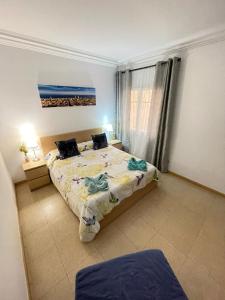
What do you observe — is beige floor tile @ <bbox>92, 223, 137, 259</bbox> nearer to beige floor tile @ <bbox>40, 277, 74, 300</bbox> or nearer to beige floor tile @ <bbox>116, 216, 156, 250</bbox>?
beige floor tile @ <bbox>116, 216, 156, 250</bbox>

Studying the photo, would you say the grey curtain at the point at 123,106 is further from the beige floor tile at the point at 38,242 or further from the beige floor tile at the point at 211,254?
the beige floor tile at the point at 38,242

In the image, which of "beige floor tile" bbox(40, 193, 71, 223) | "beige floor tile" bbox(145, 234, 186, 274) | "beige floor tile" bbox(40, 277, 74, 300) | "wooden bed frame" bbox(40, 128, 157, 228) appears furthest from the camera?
"beige floor tile" bbox(40, 193, 71, 223)

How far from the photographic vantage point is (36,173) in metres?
2.56

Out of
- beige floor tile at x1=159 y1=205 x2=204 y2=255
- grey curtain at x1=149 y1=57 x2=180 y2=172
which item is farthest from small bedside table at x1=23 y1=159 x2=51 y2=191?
grey curtain at x1=149 y1=57 x2=180 y2=172

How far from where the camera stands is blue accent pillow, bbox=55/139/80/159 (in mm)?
2756

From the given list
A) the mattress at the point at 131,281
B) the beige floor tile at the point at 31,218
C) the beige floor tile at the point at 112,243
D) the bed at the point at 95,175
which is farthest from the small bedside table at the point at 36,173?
the mattress at the point at 131,281

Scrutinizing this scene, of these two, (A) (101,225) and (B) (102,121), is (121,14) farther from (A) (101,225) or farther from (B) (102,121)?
(A) (101,225)

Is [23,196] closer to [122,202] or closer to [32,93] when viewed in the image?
[122,202]

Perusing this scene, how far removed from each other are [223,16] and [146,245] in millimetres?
3017

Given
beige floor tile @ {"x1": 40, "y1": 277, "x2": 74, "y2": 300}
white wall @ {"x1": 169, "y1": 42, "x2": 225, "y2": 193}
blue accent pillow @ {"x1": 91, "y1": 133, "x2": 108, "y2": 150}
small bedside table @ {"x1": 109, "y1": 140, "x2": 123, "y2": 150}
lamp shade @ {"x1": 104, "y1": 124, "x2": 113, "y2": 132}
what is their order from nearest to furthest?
beige floor tile @ {"x1": 40, "y1": 277, "x2": 74, "y2": 300} → white wall @ {"x1": 169, "y1": 42, "x2": 225, "y2": 193} → blue accent pillow @ {"x1": 91, "y1": 133, "x2": 108, "y2": 150} → small bedside table @ {"x1": 109, "y1": 140, "x2": 123, "y2": 150} → lamp shade @ {"x1": 104, "y1": 124, "x2": 113, "y2": 132}

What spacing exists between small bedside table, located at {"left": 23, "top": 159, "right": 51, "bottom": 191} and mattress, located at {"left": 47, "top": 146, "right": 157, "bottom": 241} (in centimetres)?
15

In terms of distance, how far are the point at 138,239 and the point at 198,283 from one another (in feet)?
2.17

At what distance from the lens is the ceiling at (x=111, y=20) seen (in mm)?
1481

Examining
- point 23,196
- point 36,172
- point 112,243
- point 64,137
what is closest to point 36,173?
point 36,172
